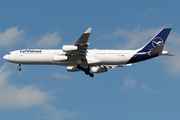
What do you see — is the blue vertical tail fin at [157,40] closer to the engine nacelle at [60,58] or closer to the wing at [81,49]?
the wing at [81,49]

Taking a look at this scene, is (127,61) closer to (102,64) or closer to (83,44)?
(102,64)

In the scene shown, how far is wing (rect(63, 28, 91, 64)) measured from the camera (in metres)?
50.5

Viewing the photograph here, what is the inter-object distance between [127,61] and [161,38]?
310 inches

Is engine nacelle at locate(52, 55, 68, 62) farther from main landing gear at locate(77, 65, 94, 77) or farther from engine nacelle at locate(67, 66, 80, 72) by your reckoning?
engine nacelle at locate(67, 66, 80, 72)

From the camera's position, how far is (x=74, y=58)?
2282 inches

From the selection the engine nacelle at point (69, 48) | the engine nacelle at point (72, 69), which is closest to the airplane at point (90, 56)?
the engine nacelle at point (69, 48)

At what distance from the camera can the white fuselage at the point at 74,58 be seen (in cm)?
5844

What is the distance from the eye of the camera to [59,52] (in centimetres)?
5997

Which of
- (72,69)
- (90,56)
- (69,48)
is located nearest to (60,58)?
(69,48)

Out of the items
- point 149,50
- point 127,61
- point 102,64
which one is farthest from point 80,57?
point 149,50

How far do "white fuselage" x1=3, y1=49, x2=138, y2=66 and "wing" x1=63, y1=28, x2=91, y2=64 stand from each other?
0.78m

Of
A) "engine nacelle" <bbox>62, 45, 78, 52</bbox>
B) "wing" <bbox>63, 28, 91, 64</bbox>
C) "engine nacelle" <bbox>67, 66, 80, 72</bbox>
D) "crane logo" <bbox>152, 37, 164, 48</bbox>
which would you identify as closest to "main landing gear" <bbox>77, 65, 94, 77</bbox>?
"wing" <bbox>63, 28, 91, 64</bbox>

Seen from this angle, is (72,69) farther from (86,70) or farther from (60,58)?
(60,58)

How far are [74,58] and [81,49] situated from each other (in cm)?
308
